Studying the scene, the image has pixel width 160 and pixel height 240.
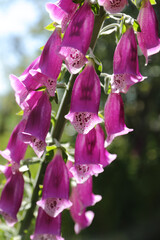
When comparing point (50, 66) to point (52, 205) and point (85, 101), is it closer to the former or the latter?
point (85, 101)

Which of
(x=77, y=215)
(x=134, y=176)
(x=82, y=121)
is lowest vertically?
(x=134, y=176)

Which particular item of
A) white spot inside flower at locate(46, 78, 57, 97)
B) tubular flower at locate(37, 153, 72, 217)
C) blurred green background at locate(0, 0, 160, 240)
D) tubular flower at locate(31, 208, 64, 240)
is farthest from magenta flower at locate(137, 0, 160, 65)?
blurred green background at locate(0, 0, 160, 240)

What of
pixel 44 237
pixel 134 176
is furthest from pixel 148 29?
pixel 134 176

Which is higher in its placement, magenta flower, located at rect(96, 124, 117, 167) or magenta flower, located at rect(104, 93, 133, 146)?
magenta flower, located at rect(104, 93, 133, 146)

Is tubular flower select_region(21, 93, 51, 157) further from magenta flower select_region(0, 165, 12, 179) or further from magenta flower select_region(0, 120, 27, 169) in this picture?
magenta flower select_region(0, 165, 12, 179)

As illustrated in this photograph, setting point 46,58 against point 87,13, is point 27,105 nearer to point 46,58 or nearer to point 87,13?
point 46,58

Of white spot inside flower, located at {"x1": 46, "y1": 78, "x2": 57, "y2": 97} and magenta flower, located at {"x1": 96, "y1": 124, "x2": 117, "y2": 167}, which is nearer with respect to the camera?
white spot inside flower, located at {"x1": 46, "y1": 78, "x2": 57, "y2": 97}

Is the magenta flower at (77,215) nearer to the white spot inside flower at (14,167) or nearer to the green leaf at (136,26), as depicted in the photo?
the white spot inside flower at (14,167)
